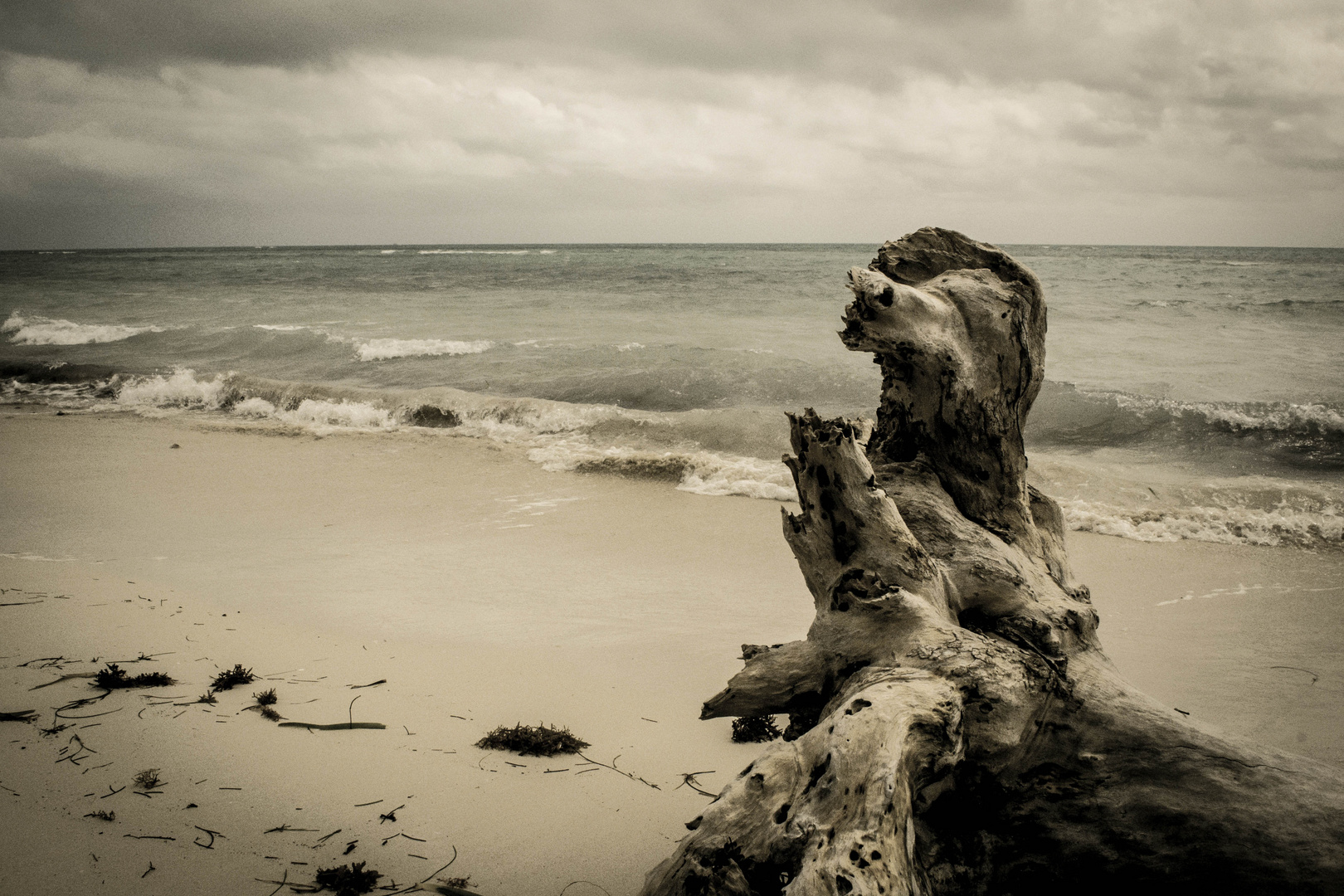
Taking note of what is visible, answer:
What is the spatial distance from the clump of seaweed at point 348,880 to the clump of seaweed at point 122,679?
1.98 metres

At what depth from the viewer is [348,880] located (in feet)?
8.63

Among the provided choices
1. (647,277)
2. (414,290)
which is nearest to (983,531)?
(414,290)

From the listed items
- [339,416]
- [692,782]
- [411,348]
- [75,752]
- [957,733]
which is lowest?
[692,782]

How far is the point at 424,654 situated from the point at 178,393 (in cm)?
1236

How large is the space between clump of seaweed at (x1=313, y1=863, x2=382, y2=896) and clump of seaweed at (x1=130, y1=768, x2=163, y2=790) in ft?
3.30

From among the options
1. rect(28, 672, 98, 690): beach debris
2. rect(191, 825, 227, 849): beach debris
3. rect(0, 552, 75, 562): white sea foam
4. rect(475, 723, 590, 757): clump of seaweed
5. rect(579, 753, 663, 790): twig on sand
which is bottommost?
rect(579, 753, 663, 790): twig on sand

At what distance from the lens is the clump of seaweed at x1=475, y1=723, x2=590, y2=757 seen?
3.62 meters

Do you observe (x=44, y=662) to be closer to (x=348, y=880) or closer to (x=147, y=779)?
(x=147, y=779)

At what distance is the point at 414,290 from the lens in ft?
109

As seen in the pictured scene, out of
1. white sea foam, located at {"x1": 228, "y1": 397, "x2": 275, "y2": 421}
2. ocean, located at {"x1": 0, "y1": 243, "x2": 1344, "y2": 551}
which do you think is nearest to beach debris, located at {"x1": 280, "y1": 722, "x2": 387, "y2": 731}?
ocean, located at {"x1": 0, "y1": 243, "x2": 1344, "y2": 551}

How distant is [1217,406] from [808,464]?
12.1 m

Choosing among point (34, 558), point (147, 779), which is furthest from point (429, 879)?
point (34, 558)

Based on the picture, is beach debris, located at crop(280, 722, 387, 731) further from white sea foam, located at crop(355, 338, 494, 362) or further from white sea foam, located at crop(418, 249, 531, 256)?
white sea foam, located at crop(418, 249, 531, 256)

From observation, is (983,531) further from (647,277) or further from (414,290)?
(647,277)
